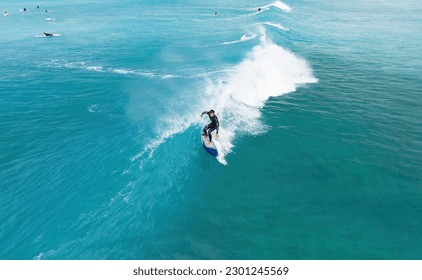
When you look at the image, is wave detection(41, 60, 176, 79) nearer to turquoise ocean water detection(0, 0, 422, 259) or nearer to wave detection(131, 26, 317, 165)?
turquoise ocean water detection(0, 0, 422, 259)

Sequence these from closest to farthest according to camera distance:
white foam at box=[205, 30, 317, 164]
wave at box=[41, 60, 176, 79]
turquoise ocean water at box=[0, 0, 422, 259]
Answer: turquoise ocean water at box=[0, 0, 422, 259] → white foam at box=[205, 30, 317, 164] → wave at box=[41, 60, 176, 79]

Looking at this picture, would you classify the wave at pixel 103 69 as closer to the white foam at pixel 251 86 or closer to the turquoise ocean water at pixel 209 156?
the turquoise ocean water at pixel 209 156

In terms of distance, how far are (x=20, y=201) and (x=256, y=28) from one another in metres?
70.4

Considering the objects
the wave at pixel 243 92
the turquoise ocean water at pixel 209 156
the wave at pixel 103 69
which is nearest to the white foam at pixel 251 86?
the wave at pixel 243 92

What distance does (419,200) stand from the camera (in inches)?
842

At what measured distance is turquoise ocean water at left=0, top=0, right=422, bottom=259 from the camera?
60.7 feet

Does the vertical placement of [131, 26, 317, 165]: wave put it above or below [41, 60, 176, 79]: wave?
below

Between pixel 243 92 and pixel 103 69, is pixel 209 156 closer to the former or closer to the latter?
pixel 243 92

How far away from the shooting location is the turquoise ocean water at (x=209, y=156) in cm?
1850

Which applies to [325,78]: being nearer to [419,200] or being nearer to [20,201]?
[419,200]

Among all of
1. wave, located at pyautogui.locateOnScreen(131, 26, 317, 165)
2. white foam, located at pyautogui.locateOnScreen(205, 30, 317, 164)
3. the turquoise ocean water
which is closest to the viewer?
the turquoise ocean water

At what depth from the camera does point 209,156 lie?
2653cm

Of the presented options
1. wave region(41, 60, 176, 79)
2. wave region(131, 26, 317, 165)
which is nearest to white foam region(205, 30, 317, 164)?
wave region(131, 26, 317, 165)
